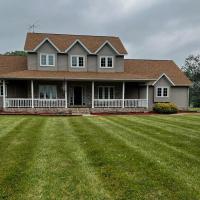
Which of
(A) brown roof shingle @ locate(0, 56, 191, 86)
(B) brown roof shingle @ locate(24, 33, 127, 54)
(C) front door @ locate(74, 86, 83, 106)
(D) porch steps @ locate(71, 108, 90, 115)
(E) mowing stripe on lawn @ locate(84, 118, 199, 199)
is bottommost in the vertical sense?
(E) mowing stripe on lawn @ locate(84, 118, 199, 199)

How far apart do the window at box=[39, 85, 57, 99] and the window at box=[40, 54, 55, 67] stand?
2386mm

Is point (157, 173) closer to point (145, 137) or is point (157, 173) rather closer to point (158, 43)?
point (145, 137)

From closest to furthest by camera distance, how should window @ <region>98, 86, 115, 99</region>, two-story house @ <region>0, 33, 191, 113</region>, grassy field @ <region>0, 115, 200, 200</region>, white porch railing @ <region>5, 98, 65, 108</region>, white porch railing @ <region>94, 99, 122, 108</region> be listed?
grassy field @ <region>0, 115, 200, 200</region> < white porch railing @ <region>5, 98, 65, 108</region> < two-story house @ <region>0, 33, 191, 113</region> < white porch railing @ <region>94, 99, 122, 108</region> < window @ <region>98, 86, 115, 99</region>

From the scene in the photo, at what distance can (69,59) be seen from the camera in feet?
91.8

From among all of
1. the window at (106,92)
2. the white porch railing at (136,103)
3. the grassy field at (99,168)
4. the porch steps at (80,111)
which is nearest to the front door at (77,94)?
the window at (106,92)

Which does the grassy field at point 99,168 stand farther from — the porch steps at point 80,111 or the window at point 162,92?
the window at point 162,92

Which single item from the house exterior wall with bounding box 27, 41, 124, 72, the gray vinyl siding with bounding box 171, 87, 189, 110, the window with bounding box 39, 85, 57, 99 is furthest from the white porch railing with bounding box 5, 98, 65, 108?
the gray vinyl siding with bounding box 171, 87, 189, 110

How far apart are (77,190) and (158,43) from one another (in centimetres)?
4200

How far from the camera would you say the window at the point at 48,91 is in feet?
88.5

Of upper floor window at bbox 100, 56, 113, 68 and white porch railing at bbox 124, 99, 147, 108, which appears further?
upper floor window at bbox 100, 56, 113, 68

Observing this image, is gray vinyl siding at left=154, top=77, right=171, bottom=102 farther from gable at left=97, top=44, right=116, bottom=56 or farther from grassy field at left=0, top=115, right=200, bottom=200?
grassy field at left=0, top=115, right=200, bottom=200

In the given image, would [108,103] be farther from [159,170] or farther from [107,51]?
[159,170]

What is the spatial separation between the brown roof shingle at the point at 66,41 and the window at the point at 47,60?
125cm

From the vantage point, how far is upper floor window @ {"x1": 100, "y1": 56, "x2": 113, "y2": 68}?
94.5 ft
